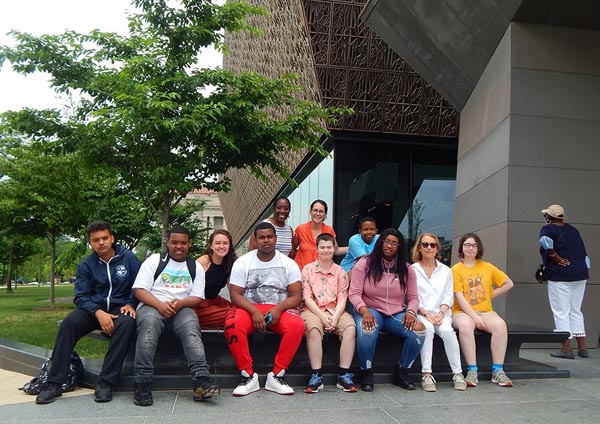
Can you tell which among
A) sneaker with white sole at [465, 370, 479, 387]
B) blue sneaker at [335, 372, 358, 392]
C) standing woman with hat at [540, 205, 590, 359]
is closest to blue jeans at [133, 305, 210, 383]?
blue sneaker at [335, 372, 358, 392]

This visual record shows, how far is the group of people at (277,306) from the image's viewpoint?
4.91m

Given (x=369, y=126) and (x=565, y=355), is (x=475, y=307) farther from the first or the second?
(x=369, y=126)

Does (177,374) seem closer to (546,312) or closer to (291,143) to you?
(291,143)

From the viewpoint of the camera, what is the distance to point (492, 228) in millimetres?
8469

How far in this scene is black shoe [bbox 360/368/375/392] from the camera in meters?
5.20

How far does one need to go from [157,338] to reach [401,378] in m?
2.46

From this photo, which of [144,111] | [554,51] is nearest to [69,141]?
[144,111]

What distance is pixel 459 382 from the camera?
5328 millimetres

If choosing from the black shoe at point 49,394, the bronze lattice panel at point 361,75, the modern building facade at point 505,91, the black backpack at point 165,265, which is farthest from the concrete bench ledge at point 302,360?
the bronze lattice panel at point 361,75

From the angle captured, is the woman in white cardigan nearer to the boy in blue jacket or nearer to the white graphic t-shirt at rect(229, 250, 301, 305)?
the white graphic t-shirt at rect(229, 250, 301, 305)

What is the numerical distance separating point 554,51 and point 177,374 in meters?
7.32

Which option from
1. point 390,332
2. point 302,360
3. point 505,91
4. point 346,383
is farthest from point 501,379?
point 505,91

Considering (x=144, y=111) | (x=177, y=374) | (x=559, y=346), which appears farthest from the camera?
(x=559, y=346)

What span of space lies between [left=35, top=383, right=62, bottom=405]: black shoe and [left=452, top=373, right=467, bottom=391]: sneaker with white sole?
12.4 feet
